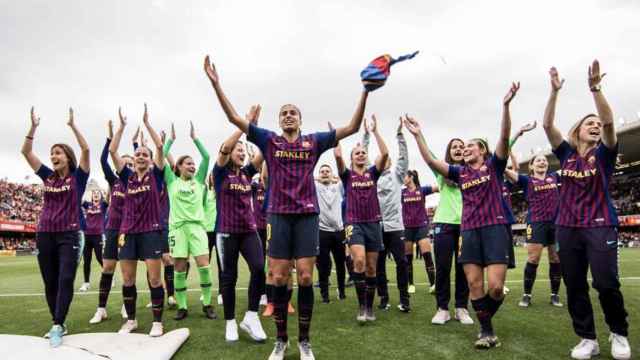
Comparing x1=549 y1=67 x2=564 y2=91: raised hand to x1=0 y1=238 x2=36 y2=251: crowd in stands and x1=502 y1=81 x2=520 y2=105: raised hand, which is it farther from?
x1=0 y1=238 x2=36 y2=251: crowd in stands

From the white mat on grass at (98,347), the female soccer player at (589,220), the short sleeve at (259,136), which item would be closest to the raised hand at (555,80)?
the female soccer player at (589,220)

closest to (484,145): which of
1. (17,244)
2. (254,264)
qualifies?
(254,264)

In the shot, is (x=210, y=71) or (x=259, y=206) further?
(x=259, y=206)

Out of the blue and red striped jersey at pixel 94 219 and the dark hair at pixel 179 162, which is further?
the blue and red striped jersey at pixel 94 219

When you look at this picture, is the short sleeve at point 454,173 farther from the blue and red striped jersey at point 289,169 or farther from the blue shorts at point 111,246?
the blue shorts at point 111,246

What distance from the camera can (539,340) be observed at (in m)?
4.70

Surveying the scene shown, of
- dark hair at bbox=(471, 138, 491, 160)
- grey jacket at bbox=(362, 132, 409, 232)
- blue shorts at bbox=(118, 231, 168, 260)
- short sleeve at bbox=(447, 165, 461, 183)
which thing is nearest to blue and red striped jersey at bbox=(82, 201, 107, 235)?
blue shorts at bbox=(118, 231, 168, 260)

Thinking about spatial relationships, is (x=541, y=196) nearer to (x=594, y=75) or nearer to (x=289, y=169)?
(x=594, y=75)

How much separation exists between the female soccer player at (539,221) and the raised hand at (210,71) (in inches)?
184

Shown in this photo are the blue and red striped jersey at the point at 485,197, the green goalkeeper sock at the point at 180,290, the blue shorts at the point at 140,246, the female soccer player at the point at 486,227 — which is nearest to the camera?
the female soccer player at the point at 486,227

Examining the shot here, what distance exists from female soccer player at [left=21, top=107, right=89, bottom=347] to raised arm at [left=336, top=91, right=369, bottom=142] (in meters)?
3.30

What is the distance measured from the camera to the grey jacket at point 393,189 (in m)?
6.27

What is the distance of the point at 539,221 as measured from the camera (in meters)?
7.00

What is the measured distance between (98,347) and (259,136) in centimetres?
263
